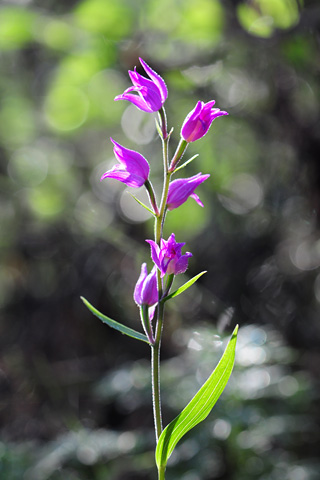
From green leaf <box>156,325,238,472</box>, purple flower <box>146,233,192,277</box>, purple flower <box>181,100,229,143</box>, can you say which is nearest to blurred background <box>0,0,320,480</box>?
green leaf <box>156,325,238,472</box>

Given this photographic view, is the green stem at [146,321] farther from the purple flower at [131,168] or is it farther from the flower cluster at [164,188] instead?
the purple flower at [131,168]

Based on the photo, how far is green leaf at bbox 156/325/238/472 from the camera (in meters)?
0.92

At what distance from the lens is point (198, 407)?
951mm

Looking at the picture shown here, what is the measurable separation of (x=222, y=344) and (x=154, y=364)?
1.15 meters

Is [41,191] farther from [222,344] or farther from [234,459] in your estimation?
[234,459]

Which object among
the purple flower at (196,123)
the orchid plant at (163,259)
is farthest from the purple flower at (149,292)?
the purple flower at (196,123)

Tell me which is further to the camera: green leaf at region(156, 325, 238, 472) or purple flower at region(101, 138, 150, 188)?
purple flower at region(101, 138, 150, 188)

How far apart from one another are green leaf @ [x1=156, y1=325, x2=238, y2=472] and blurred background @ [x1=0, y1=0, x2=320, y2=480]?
83cm

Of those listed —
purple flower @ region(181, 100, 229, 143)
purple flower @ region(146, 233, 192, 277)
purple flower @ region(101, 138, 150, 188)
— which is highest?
purple flower @ region(181, 100, 229, 143)

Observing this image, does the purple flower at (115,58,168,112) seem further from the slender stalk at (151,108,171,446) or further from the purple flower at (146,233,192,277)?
the purple flower at (146,233,192,277)

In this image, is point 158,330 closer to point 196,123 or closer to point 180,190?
point 180,190

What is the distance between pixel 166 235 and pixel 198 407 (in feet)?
8.17

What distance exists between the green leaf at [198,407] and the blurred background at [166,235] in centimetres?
83

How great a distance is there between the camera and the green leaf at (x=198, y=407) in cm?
92
